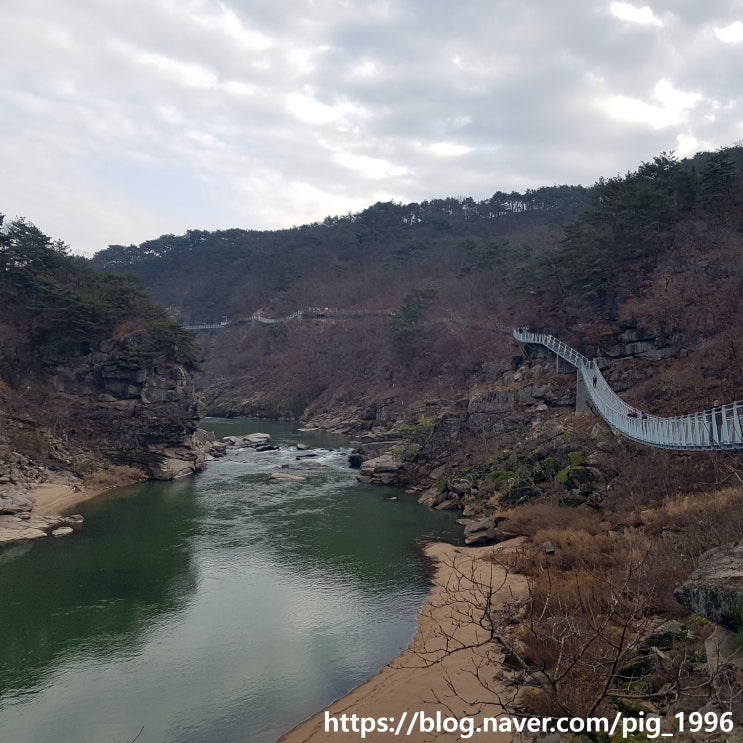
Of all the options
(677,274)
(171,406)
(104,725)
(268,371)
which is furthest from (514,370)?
(268,371)

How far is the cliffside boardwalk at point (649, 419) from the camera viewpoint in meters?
14.0

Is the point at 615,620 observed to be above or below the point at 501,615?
above

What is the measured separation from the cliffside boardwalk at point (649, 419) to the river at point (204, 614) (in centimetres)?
786

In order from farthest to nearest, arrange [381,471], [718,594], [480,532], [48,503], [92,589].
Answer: [381,471] → [48,503] → [480,532] → [92,589] → [718,594]

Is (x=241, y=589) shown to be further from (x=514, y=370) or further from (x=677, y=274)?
(x=677, y=274)

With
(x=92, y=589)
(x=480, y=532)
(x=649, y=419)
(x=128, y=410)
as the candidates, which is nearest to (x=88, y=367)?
(x=128, y=410)

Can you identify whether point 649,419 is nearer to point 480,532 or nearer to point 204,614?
point 480,532

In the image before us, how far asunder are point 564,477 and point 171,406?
2419cm

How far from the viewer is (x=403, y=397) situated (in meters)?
53.1

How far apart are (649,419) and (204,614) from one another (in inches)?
597

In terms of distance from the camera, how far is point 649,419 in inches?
814

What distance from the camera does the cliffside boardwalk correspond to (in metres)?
14.0

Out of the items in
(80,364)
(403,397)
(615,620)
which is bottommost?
(615,620)

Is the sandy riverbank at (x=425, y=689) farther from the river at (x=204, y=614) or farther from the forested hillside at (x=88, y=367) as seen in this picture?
the forested hillside at (x=88, y=367)
